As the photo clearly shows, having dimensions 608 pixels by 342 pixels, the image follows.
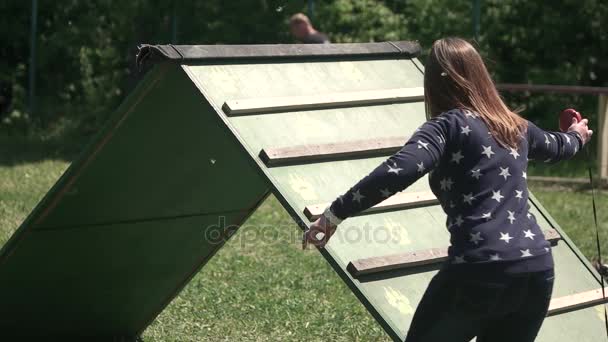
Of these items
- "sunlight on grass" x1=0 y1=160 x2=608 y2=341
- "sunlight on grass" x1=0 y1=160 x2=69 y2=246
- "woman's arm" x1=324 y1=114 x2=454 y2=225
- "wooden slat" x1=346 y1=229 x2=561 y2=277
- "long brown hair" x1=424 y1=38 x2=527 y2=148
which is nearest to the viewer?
"woman's arm" x1=324 y1=114 x2=454 y2=225

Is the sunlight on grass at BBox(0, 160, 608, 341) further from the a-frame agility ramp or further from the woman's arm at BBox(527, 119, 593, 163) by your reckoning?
the woman's arm at BBox(527, 119, 593, 163)

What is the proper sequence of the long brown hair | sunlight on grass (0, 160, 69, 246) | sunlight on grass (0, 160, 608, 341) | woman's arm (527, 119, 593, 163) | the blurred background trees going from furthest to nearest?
the blurred background trees → sunlight on grass (0, 160, 69, 246) → sunlight on grass (0, 160, 608, 341) → woman's arm (527, 119, 593, 163) → the long brown hair

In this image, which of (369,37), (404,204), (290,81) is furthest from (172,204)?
(369,37)

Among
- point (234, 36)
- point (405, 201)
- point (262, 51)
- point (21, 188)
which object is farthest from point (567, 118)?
point (234, 36)

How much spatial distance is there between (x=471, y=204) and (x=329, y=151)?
0.86 metres

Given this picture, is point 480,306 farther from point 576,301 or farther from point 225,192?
point 225,192

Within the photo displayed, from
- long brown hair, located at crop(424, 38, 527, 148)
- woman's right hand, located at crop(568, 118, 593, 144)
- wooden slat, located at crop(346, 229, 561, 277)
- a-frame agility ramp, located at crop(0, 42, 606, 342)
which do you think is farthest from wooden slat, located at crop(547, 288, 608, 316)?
long brown hair, located at crop(424, 38, 527, 148)

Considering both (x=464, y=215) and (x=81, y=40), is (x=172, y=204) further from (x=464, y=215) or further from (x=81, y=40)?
(x=81, y=40)

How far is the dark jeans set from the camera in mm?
2783

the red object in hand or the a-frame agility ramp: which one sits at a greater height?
the red object in hand

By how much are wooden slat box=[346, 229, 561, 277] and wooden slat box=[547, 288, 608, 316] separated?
0.45 meters

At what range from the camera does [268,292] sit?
577 cm

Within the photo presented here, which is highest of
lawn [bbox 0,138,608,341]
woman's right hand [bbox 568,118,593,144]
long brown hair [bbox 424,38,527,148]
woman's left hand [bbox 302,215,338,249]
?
long brown hair [bbox 424,38,527,148]

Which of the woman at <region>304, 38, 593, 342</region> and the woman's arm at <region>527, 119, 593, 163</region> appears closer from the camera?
the woman at <region>304, 38, 593, 342</region>
